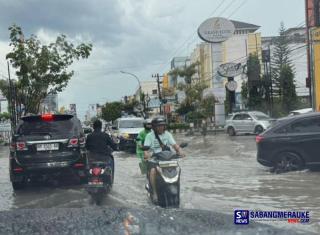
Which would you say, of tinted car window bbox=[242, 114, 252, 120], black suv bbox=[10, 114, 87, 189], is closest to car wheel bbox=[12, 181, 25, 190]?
black suv bbox=[10, 114, 87, 189]

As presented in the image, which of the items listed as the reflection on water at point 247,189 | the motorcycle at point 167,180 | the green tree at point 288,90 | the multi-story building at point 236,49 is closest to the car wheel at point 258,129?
the reflection on water at point 247,189

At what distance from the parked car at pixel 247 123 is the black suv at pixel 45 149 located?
21.9 m

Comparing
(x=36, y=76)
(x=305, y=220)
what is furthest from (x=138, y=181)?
(x=36, y=76)

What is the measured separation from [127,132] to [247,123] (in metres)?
11.9

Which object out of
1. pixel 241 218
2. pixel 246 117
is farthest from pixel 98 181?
pixel 246 117

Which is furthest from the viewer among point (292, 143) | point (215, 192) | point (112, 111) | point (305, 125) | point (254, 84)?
point (112, 111)

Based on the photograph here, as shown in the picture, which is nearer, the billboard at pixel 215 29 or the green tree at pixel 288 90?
the billboard at pixel 215 29

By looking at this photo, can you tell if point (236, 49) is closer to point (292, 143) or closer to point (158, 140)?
point (292, 143)

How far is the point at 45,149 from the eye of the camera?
10.6m

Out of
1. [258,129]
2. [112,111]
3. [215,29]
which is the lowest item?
[258,129]

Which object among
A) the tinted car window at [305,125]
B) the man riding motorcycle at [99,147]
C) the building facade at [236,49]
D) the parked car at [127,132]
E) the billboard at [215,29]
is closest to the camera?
the man riding motorcycle at [99,147]

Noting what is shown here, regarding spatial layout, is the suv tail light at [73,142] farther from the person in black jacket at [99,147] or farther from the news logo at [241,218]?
the news logo at [241,218]

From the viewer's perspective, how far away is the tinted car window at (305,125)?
13090mm

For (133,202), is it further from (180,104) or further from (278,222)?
(180,104)
